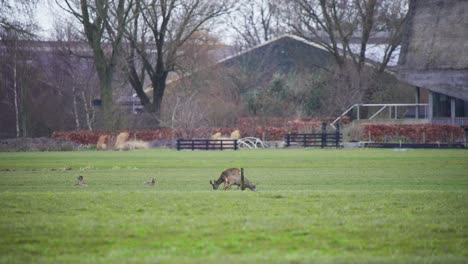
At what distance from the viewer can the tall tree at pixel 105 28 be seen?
2507 inches

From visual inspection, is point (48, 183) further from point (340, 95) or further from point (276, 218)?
point (340, 95)

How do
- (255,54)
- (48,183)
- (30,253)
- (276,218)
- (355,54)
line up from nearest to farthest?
(30,253), (276,218), (48,183), (355,54), (255,54)

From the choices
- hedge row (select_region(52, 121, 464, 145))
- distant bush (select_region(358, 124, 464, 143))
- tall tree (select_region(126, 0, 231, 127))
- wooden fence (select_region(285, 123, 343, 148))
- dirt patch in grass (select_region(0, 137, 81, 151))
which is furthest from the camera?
tall tree (select_region(126, 0, 231, 127))

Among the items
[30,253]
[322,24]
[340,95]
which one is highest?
[322,24]

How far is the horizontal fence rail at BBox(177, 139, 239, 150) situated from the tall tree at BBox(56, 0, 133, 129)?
370 inches

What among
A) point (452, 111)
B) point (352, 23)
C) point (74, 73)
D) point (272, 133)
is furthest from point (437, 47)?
point (74, 73)

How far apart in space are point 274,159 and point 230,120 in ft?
88.7

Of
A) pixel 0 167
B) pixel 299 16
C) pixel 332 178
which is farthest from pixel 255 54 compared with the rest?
pixel 332 178

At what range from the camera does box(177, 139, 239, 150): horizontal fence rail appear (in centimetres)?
5897

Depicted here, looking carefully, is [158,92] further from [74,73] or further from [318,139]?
[318,139]

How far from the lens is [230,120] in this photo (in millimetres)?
71875

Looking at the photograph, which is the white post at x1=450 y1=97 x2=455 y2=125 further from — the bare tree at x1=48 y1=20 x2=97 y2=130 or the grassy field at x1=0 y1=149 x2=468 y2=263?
the grassy field at x1=0 y1=149 x2=468 y2=263

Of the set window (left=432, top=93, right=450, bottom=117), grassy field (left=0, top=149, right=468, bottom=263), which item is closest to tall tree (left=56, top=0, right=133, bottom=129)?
window (left=432, top=93, right=450, bottom=117)

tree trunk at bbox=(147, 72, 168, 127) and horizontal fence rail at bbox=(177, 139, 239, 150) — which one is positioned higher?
tree trunk at bbox=(147, 72, 168, 127)
